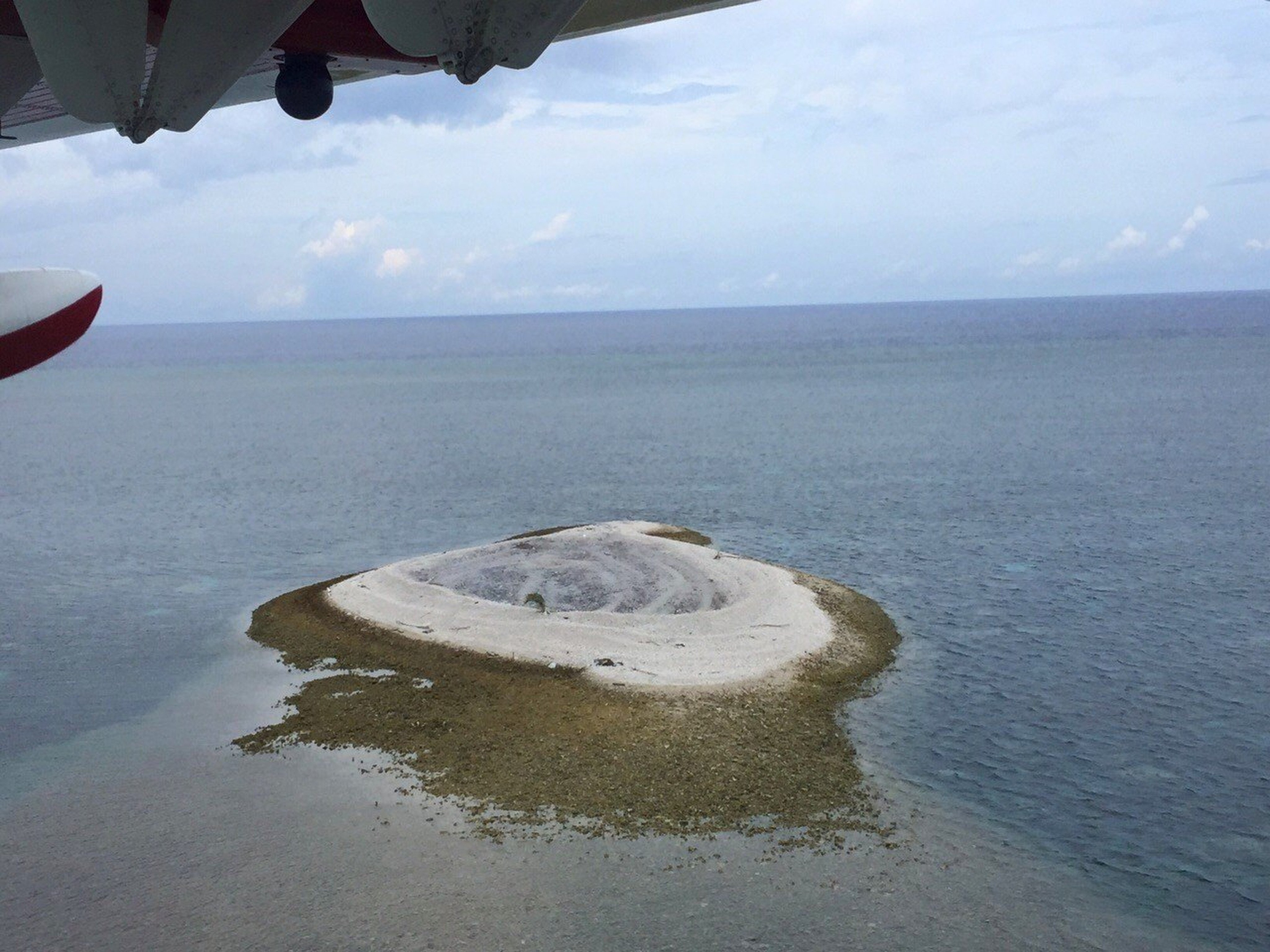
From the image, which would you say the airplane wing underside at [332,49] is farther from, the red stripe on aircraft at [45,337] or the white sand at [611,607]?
the white sand at [611,607]

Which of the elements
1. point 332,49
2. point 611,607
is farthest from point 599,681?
point 332,49

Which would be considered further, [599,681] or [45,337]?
[599,681]

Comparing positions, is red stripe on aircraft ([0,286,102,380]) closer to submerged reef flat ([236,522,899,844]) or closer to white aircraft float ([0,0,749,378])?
white aircraft float ([0,0,749,378])

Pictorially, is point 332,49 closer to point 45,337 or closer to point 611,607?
point 45,337

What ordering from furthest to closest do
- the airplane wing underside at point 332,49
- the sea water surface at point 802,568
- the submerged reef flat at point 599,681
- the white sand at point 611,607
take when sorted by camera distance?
the white sand at point 611,607 → the submerged reef flat at point 599,681 → the sea water surface at point 802,568 → the airplane wing underside at point 332,49

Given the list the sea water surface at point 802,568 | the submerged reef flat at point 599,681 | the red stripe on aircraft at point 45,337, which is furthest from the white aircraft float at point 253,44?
the submerged reef flat at point 599,681

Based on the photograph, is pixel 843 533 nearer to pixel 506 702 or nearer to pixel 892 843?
pixel 506 702

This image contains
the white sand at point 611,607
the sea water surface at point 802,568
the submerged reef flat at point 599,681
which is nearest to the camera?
the sea water surface at point 802,568
